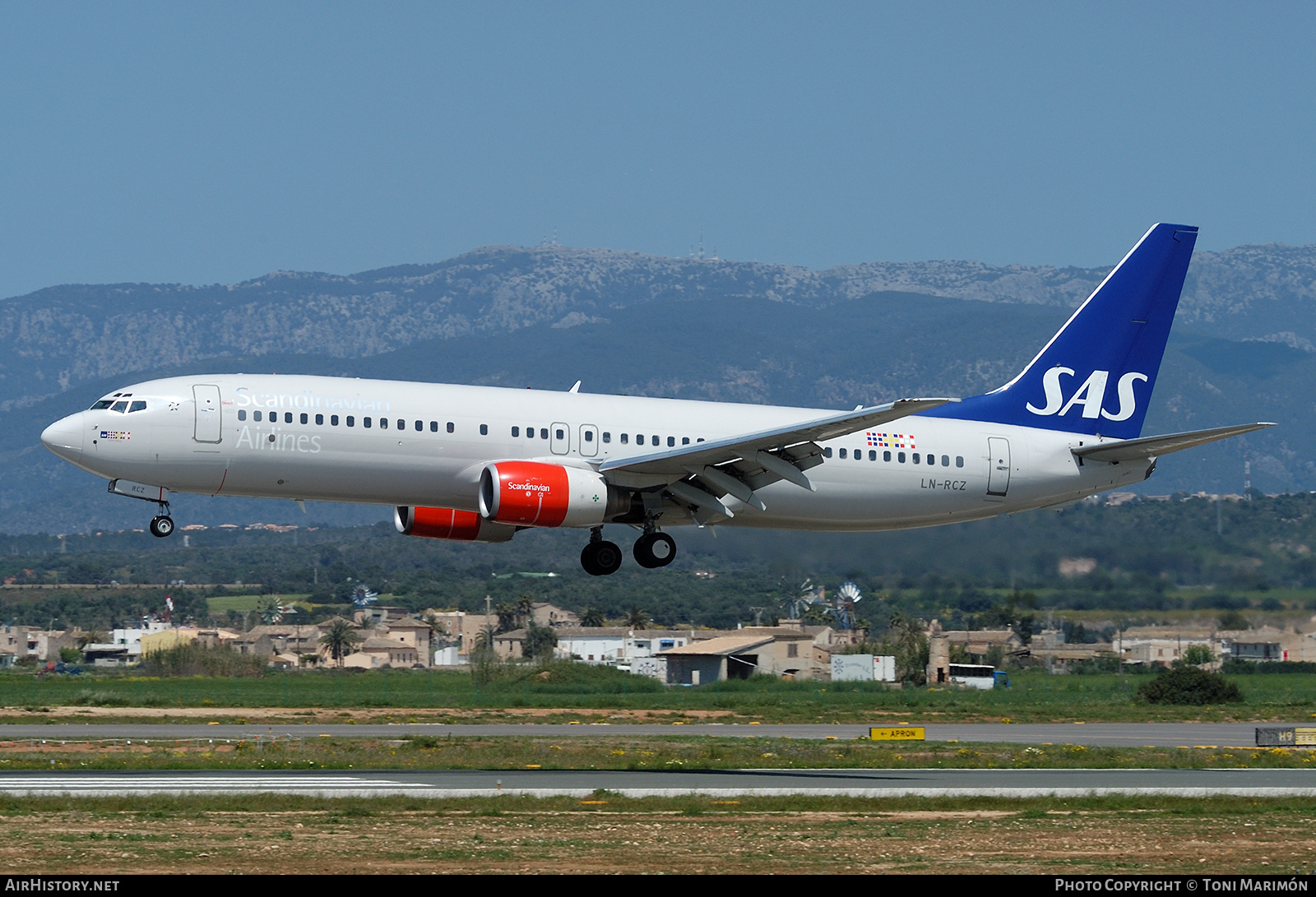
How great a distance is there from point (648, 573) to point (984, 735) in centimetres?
8997

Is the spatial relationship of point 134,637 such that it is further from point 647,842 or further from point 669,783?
point 647,842

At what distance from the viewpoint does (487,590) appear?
166625mm

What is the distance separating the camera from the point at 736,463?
41.8 metres

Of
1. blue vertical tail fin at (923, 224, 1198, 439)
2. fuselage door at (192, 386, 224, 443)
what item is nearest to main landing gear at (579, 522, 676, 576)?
blue vertical tail fin at (923, 224, 1198, 439)

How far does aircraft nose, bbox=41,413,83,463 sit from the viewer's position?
39438 millimetres

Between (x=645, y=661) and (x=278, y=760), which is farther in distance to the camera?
(x=645, y=661)

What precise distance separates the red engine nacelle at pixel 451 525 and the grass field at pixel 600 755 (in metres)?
5.85

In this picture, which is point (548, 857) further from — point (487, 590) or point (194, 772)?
point (487, 590)

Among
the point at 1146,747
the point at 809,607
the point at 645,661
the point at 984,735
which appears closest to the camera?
the point at 1146,747

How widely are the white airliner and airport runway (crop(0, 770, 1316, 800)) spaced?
6167mm

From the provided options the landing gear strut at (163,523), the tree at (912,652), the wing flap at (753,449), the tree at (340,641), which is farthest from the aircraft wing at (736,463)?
the tree at (340,641)

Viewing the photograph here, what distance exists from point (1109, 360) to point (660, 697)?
37.0 meters

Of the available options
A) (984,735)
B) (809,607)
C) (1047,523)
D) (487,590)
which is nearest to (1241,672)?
(984,735)

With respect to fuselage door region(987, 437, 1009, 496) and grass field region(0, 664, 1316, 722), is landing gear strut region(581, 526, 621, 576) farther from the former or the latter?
grass field region(0, 664, 1316, 722)
